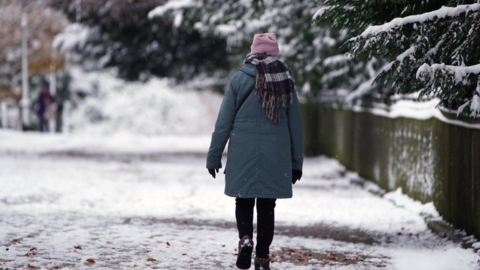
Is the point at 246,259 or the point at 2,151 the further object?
the point at 2,151

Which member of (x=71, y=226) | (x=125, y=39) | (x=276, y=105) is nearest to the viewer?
(x=276, y=105)

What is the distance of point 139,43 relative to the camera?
24641mm

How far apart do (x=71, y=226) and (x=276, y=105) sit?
3.33 metres

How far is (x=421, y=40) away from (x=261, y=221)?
1999 millimetres

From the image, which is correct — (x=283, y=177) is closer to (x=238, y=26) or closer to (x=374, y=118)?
(x=374, y=118)

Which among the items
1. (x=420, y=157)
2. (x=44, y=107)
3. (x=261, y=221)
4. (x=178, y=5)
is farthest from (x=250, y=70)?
(x=44, y=107)

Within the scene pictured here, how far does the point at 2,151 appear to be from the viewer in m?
19.6

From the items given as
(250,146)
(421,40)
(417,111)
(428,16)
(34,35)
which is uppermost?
(428,16)

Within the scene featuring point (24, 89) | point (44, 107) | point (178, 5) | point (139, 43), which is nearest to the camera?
point (178, 5)

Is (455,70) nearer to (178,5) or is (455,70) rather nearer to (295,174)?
(295,174)

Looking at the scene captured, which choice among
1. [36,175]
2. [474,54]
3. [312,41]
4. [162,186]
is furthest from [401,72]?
[312,41]

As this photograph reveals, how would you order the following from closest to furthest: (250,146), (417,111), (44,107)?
(250,146), (417,111), (44,107)

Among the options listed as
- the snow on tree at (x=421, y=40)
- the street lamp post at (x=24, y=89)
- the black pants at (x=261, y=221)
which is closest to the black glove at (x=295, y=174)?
the black pants at (x=261, y=221)

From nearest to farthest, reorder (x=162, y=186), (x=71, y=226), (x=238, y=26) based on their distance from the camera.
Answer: (x=71, y=226), (x=162, y=186), (x=238, y=26)
